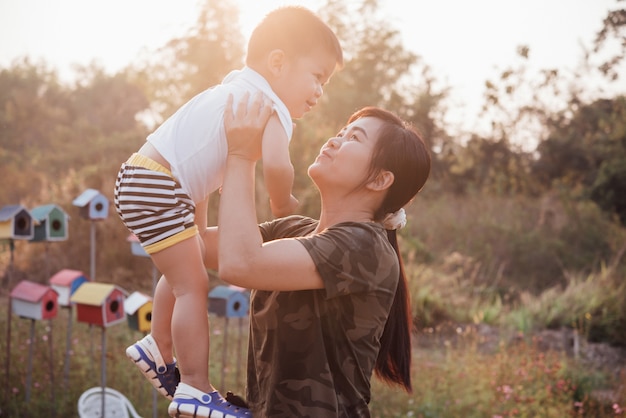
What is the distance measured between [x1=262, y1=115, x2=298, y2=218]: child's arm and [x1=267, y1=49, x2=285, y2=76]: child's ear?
0.66 feet

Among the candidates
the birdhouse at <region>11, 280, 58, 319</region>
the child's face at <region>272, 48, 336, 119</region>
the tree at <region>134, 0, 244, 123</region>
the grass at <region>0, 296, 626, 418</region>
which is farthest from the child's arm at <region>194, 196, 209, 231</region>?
the tree at <region>134, 0, 244, 123</region>

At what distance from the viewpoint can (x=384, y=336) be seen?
6.16ft

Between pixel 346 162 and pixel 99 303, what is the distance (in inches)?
104

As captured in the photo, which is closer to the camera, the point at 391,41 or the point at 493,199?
the point at 493,199

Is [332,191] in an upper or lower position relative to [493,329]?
upper

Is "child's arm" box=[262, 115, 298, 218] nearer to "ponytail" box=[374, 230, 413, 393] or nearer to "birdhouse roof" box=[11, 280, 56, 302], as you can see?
"ponytail" box=[374, 230, 413, 393]

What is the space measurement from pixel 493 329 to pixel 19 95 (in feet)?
59.1

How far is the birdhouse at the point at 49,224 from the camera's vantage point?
4371 millimetres

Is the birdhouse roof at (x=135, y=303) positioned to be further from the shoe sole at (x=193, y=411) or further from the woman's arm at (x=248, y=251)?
the woman's arm at (x=248, y=251)

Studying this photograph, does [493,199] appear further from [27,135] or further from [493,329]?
[27,135]

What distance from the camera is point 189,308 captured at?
1771 millimetres

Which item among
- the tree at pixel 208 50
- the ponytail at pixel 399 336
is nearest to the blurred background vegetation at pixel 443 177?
the tree at pixel 208 50

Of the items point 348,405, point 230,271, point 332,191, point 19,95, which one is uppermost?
point 19,95

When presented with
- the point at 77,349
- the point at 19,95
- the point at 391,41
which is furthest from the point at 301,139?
the point at 19,95
